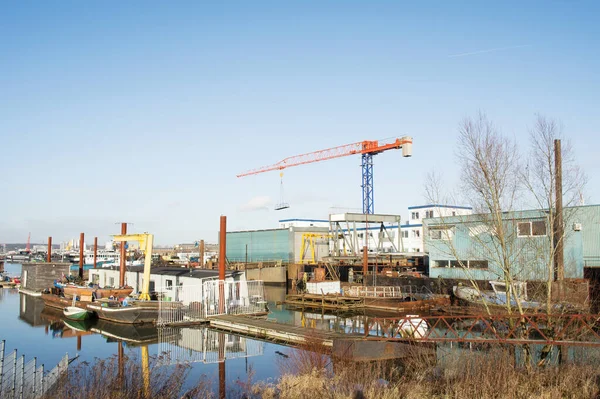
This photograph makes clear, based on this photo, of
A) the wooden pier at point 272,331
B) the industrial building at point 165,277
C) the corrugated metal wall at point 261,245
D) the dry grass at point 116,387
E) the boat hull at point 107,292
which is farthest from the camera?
the corrugated metal wall at point 261,245

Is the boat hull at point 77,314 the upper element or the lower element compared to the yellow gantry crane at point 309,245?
lower

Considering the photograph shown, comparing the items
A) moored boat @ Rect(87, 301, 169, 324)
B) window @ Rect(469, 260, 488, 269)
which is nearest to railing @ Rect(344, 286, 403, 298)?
window @ Rect(469, 260, 488, 269)

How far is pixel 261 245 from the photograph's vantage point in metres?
76.2

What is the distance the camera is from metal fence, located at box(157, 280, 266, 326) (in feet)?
102

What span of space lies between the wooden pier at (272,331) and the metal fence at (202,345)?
571mm

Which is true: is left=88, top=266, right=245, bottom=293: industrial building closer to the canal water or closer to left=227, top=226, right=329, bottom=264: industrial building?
the canal water

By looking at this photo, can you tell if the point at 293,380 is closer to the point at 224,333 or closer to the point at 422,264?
the point at 224,333

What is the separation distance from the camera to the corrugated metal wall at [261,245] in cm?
7247

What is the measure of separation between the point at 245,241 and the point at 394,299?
41.5m

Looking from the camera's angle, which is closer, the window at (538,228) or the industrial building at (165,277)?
the window at (538,228)

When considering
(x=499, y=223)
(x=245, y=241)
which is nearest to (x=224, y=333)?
(x=499, y=223)

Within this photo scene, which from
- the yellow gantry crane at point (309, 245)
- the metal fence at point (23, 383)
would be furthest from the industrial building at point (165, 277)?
the yellow gantry crane at point (309, 245)

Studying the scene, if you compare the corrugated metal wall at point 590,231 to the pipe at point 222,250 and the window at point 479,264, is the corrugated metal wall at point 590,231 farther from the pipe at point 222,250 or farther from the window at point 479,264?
the pipe at point 222,250

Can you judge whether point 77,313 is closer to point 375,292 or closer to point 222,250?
point 222,250
